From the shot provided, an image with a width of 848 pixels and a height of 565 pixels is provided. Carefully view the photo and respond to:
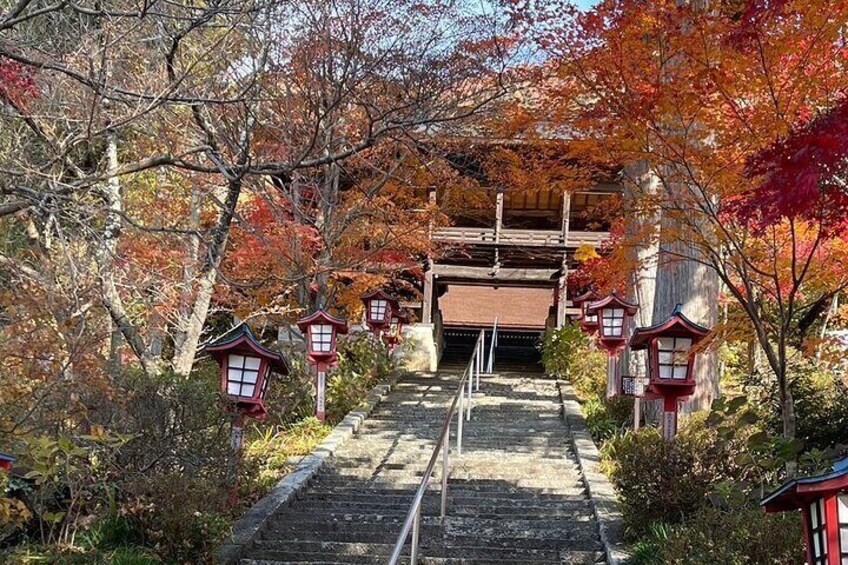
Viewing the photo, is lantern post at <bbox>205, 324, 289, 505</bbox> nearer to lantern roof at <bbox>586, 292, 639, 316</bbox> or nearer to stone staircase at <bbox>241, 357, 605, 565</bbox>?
stone staircase at <bbox>241, 357, 605, 565</bbox>

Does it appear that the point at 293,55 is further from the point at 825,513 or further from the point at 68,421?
the point at 825,513

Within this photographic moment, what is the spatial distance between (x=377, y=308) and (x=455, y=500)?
777 centimetres

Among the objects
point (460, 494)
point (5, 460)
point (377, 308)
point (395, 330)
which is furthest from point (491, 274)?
point (5, 460)

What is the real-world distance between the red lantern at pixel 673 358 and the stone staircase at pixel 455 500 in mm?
1286

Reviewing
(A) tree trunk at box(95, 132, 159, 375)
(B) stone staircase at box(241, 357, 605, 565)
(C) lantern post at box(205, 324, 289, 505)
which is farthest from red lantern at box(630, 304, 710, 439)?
(A) tree trunk at box(95, 132, 159, 375)

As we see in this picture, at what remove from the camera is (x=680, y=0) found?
33.0 ft

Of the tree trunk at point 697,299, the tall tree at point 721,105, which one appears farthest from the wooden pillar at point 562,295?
the tall tree at point 721,105

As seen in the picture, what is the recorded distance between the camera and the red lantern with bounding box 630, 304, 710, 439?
25.2 ft

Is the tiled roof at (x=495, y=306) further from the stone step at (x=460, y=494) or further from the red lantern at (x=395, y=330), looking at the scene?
the stone step at (x=460, y=494)

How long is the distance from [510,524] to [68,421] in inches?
147

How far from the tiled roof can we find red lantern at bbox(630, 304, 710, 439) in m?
22.0

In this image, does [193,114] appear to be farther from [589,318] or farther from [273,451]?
[589,318]

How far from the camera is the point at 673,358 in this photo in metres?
7.73

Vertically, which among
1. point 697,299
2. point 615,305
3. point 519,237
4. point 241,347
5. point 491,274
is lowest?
point 241,347
